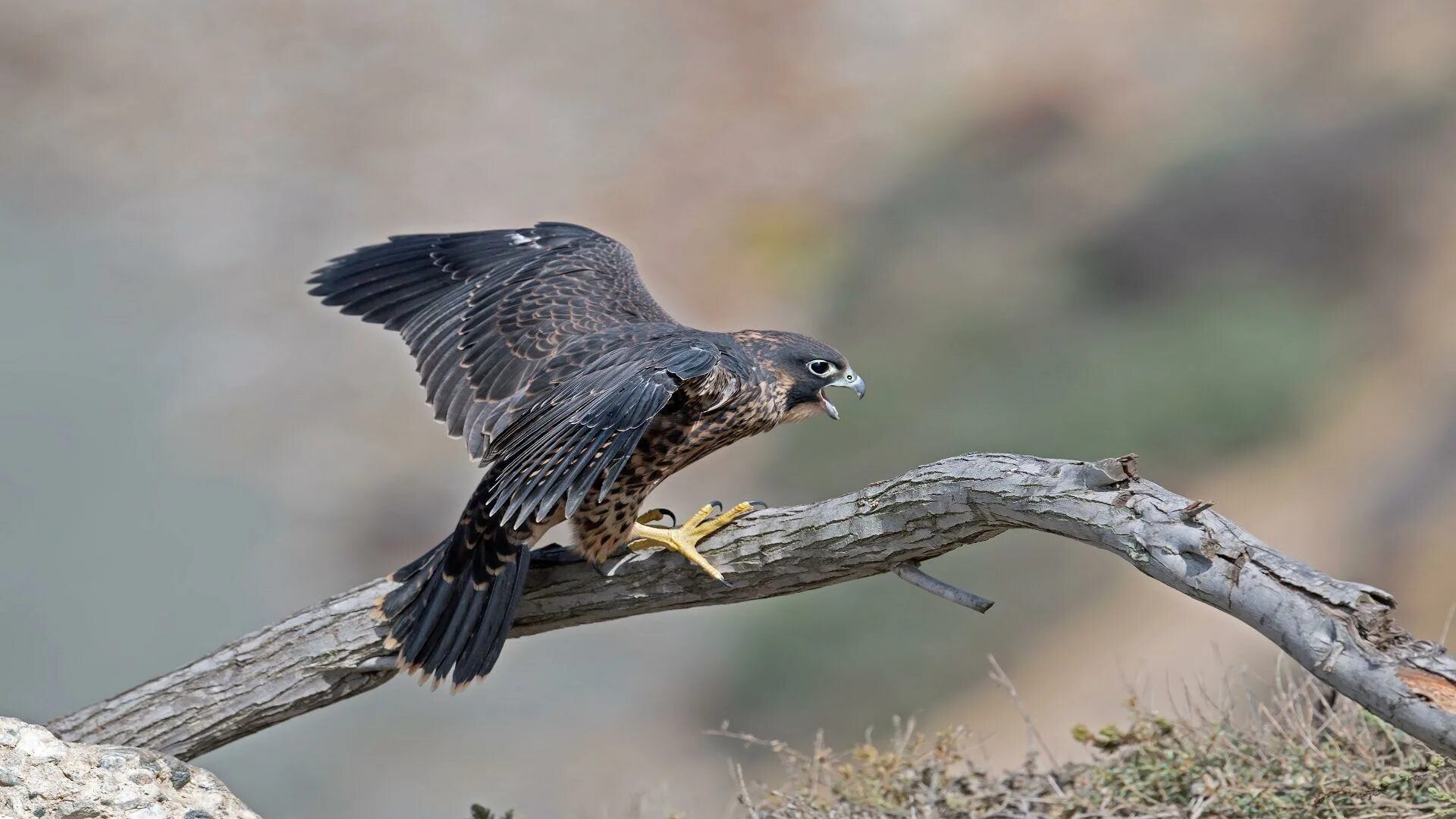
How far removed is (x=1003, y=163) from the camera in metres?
13.8

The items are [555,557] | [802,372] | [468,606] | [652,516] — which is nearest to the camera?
[468,606]

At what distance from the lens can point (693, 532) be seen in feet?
10.9

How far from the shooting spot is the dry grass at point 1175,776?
3.18 metres

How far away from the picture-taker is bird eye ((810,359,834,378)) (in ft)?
11.8

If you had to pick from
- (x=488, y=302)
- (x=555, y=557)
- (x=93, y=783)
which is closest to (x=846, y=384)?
(x=555, y=557)

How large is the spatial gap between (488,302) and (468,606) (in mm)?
1026

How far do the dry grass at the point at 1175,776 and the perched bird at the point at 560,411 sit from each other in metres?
0.76

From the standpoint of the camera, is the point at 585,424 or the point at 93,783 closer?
the point at 93,783

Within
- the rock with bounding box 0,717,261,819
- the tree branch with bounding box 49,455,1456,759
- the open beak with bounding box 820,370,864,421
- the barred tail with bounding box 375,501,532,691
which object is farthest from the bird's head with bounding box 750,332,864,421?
the rock with bounding box 0,717,261,819

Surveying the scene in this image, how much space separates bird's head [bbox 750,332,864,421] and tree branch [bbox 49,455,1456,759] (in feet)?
1.47

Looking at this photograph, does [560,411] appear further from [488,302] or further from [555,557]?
[488,302]

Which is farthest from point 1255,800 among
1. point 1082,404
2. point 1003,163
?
point 1003,163

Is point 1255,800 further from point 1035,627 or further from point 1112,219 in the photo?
point 1112,219

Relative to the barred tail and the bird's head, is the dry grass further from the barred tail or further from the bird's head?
the bird's head
